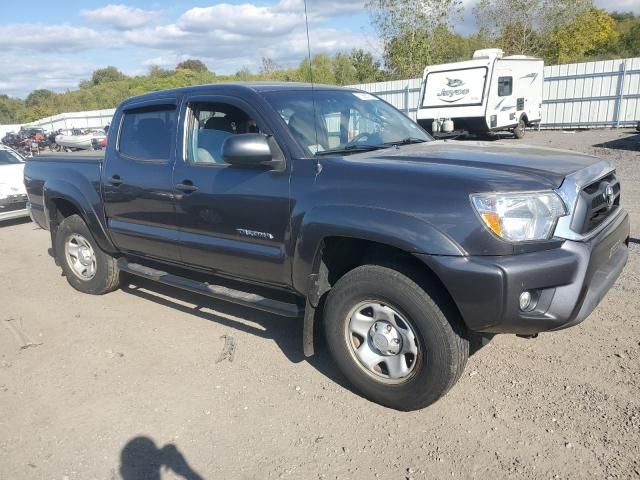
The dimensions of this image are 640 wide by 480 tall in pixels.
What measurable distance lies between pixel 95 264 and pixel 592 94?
20551 mm

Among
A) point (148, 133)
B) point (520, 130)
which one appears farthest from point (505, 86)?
point (148, 133)

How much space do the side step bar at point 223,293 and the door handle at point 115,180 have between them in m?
0.78

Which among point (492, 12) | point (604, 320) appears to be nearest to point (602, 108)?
point (492, 12)

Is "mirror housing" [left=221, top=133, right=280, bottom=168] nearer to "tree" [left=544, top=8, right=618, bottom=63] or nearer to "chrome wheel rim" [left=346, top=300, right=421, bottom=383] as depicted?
"chrome wheel rim" [left=346, top=300, right=421, bottom=383]

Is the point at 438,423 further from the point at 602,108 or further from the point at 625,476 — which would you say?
the point at 602,108

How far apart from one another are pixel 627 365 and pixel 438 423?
1401 millimetres

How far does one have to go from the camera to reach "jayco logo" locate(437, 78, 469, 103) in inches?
673

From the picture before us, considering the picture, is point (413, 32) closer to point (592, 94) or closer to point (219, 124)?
point (592, 94)

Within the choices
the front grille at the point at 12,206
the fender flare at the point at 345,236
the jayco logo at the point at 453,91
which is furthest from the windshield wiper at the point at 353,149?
the jayco logo at the point at 453,91

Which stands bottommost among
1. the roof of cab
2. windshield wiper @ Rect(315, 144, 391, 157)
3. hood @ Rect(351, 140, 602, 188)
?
hood @ Rect(351, 140, 602, 188)

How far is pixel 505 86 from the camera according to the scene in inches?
688

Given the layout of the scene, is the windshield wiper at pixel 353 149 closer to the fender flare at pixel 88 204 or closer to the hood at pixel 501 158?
the hood at pixel 501 158

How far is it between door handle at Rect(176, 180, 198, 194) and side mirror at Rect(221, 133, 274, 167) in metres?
0.66

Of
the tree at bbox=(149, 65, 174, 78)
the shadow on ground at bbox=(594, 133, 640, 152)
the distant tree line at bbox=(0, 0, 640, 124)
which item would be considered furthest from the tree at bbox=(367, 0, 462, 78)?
the tree at bbox=(149, 65, 174, 78)
